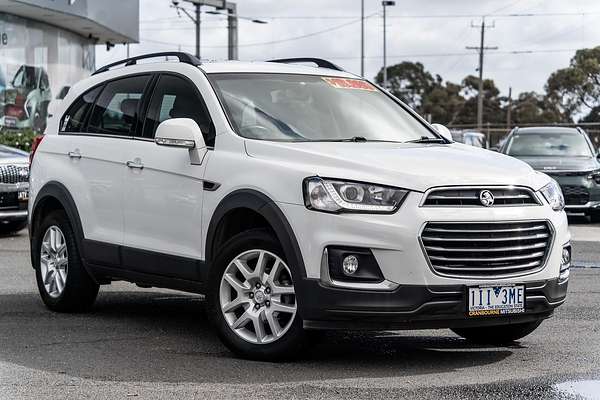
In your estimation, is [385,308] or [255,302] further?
[255,302]

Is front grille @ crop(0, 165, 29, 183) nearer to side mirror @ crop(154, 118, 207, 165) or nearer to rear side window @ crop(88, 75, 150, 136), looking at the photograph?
rear side window @ crop(88, 75, 150, 136)

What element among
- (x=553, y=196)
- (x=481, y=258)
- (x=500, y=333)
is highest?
(x=553, y=196)

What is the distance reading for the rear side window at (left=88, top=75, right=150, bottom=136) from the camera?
8461 millimetres

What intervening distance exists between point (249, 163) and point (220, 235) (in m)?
0.51

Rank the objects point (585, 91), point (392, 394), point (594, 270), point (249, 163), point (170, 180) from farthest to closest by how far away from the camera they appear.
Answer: point (585, 91) < point (594, 270) < point (170, 180) < point (249, 163) < point (392, 394)

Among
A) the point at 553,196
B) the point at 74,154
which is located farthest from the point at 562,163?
the point at 553,196

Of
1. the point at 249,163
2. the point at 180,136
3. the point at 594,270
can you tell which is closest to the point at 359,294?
the point at 249,163

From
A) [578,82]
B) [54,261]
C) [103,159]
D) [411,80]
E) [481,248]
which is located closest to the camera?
[481,248]

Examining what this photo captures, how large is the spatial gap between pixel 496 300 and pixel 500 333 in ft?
3.44

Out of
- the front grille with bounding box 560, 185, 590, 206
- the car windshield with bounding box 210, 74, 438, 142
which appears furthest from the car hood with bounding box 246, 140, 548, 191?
the front grille with bounding box 560, 185, 590, 206

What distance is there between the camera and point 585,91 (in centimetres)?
7244

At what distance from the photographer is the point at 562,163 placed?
1961 centimetres

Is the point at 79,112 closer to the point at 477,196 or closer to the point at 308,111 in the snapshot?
the point at 308,111

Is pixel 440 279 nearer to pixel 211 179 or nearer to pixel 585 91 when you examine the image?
pixel 211 179
